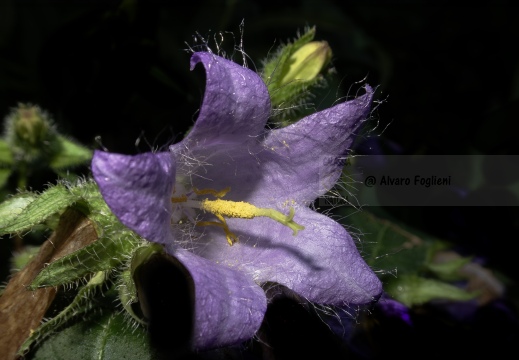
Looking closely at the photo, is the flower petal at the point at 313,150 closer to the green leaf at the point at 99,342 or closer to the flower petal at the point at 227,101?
the flower petal at the point at 227,101

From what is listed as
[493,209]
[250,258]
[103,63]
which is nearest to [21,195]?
[250,258]

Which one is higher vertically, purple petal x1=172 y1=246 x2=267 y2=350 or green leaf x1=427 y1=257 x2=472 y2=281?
green leaf x1=427 y1=257 x2=472 y2=281

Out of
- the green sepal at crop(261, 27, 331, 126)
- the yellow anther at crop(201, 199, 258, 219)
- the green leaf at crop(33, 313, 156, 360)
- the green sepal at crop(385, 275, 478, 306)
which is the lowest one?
the green leaf at crop(33, 313, 156, 360)

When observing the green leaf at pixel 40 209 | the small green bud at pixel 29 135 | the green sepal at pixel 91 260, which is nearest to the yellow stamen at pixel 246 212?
the green sepal at pixel 91 260

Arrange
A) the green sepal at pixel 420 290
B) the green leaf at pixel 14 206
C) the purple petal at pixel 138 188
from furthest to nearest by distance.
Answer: the green sepal at pixel 420 290
the green leaf at pixel 14 206
the purple petal at pixel 138 188

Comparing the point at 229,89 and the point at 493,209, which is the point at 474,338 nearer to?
the point at 493,209

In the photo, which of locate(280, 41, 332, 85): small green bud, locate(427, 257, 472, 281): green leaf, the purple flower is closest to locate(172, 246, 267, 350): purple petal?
the purple flower

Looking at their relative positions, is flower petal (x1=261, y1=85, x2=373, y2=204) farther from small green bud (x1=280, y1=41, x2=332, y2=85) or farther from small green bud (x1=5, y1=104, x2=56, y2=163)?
small green bud (x1=5, y1=104, x2=56, y2=163)
